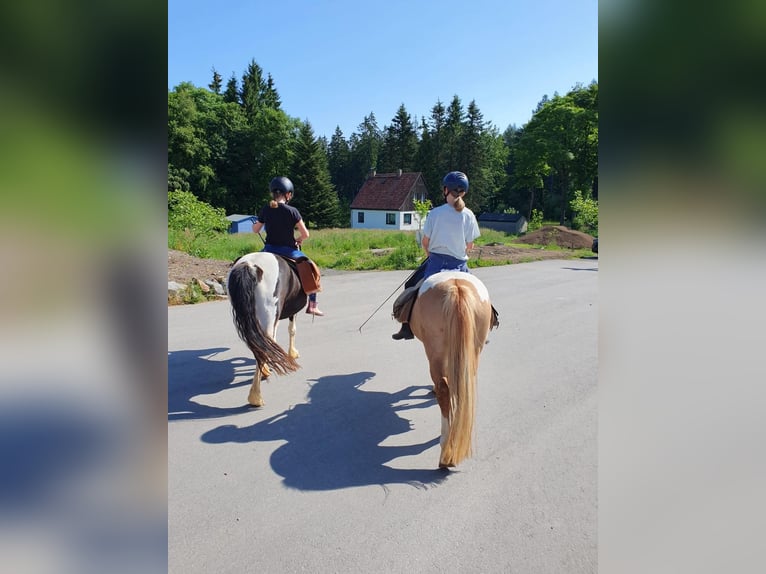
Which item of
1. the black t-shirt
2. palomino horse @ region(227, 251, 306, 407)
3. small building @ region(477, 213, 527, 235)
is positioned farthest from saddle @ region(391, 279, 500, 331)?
small building @ region(477, 213, 527, 235)

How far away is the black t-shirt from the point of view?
5.65 m

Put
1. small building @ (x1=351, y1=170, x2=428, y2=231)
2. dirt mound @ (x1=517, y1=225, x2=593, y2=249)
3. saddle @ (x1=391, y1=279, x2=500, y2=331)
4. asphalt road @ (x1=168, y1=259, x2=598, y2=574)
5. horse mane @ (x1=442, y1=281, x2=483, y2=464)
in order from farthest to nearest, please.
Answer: small building @ (x1=351, y1=170, x2=428, y2=231), dirt mound @ (x1=517, y1=225, x2=593, y2=249), saddle @ (x1=391, y1=279, x2=500, y2=331), horse mane @ (x1=442, y1=281, x2=483, y2=464), asphalt road @ (x1=168, y1=259, x2=598, y2=574)

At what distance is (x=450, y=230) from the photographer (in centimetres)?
453

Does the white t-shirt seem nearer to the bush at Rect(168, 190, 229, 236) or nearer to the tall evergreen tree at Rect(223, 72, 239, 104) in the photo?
the bush at Rect(168, 190, 229, 236)

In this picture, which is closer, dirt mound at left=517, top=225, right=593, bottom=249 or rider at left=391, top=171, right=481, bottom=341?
rider at left=391, top=171, right=481, bottom=341

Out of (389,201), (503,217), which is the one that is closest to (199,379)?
(389,201)

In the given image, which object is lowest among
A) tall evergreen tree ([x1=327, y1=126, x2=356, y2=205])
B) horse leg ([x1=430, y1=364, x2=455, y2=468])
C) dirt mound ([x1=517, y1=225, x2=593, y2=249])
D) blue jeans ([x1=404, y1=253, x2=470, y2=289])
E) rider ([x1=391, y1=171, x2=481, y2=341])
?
horse leg ([x1=430, y1=364, x2=455, y2=468])

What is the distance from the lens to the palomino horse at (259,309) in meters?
4.39

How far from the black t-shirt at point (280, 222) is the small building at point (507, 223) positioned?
44.6 m

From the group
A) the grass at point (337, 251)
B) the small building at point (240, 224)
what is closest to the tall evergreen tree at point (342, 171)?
the small building at point (240, 224)

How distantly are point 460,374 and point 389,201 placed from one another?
147 ft
